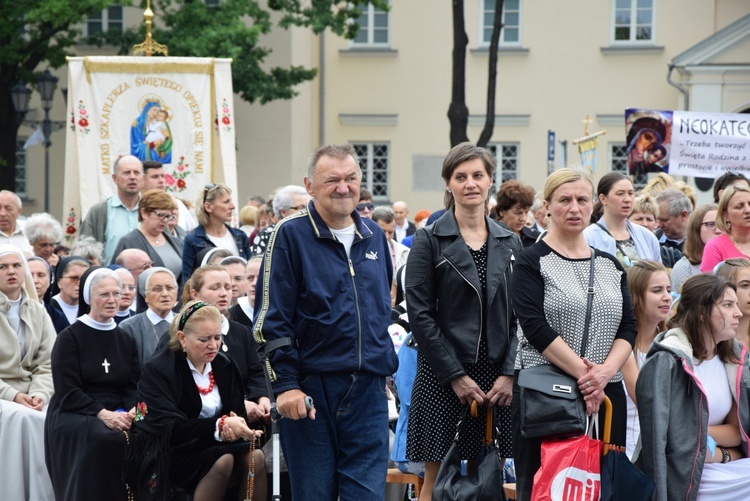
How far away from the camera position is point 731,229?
342 inches

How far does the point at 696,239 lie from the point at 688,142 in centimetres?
472

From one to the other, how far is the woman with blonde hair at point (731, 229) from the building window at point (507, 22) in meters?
23.0

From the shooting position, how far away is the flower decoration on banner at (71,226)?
1289 centimetres

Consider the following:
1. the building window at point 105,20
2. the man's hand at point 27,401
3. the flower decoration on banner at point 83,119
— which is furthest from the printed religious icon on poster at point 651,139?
the building window at point 105,20

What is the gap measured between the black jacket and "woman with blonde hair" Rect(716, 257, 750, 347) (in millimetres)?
1622

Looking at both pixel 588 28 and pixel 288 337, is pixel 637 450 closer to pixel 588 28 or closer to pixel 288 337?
pixel 288 337

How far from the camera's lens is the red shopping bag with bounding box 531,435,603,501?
583cm

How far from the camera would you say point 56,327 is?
9531 millimetres

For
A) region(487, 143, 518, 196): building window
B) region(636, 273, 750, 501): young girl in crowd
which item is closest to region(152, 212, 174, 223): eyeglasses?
region(636, 273, 750, 501): young girl in crowd

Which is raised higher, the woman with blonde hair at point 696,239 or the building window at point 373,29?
the building window at point 373,29

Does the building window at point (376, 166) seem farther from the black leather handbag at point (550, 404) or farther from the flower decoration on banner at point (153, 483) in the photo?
the black leather handbag at point (550, 404)

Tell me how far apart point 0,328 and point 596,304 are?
4.53 metres

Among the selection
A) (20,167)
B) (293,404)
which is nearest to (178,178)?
(293,404)

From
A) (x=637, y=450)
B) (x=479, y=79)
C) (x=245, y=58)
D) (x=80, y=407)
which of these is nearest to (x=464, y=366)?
(x=637, y=450)
